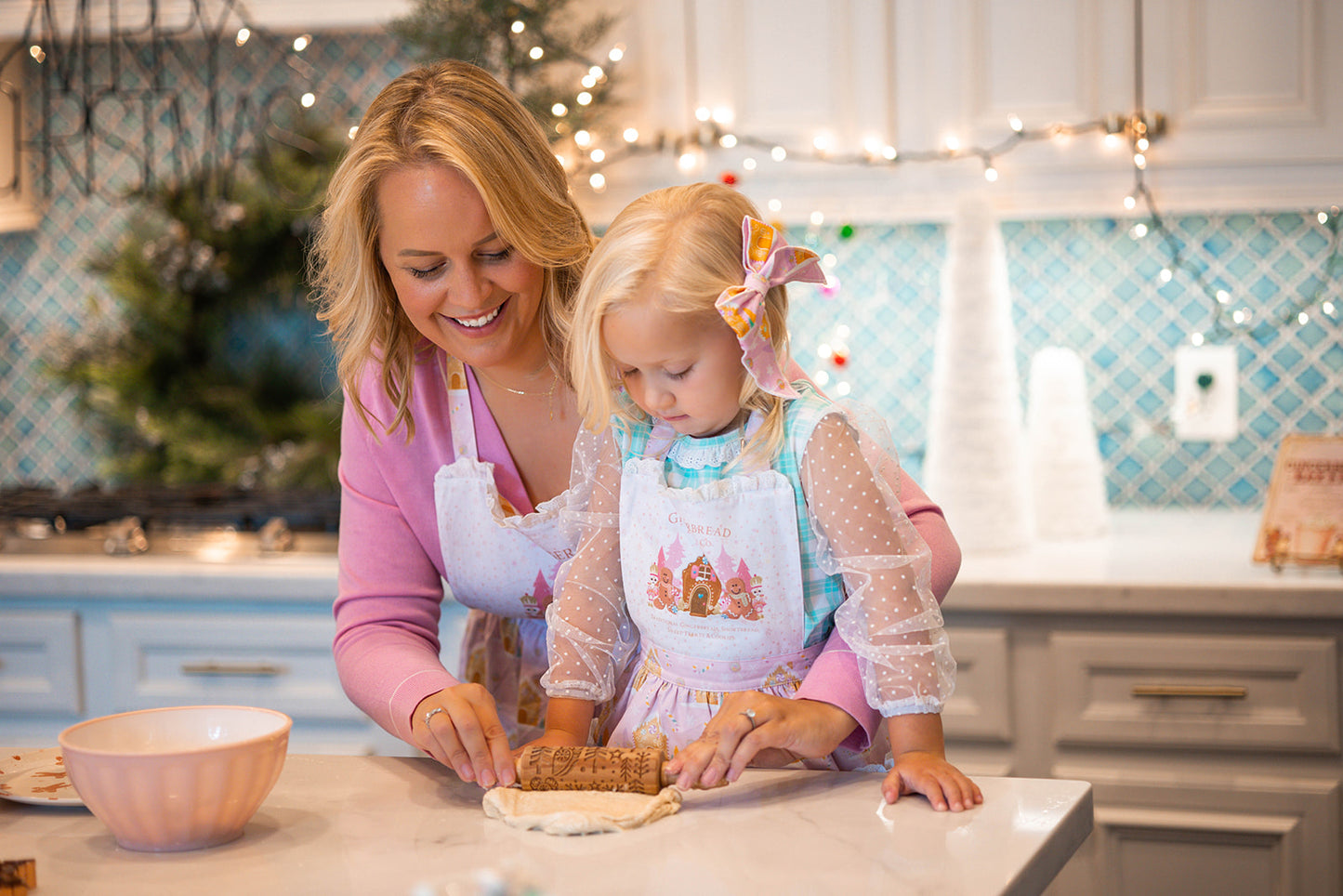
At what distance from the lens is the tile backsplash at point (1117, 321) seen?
249 cm

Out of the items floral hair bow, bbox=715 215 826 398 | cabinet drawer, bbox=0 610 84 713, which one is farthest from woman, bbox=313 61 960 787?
cabinet drawer, bbox=0 610 84 713

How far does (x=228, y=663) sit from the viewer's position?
89.8 inches

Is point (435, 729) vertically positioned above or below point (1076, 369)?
below

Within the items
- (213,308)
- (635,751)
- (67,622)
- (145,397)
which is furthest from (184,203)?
(635,751)

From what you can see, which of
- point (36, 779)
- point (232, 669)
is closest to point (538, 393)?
point (36, 779)

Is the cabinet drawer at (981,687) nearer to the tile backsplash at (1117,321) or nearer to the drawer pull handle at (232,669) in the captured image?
the tile backsplash at (1117,321)

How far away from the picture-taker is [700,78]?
2.38m

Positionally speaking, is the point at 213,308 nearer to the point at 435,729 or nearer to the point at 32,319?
the point at 32,319

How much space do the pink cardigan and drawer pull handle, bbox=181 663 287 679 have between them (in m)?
0.93

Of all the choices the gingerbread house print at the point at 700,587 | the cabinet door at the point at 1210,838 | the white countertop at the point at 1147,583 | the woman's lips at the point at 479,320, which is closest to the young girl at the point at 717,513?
the gingerbread house print at the point at 700,587

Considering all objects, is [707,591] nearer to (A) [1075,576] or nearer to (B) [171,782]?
(B) [171,782]

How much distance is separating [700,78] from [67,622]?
59.3 inches

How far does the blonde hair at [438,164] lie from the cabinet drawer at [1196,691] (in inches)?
42.1

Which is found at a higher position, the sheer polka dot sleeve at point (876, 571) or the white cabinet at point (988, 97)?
the white cabinet at point (988, 97)
